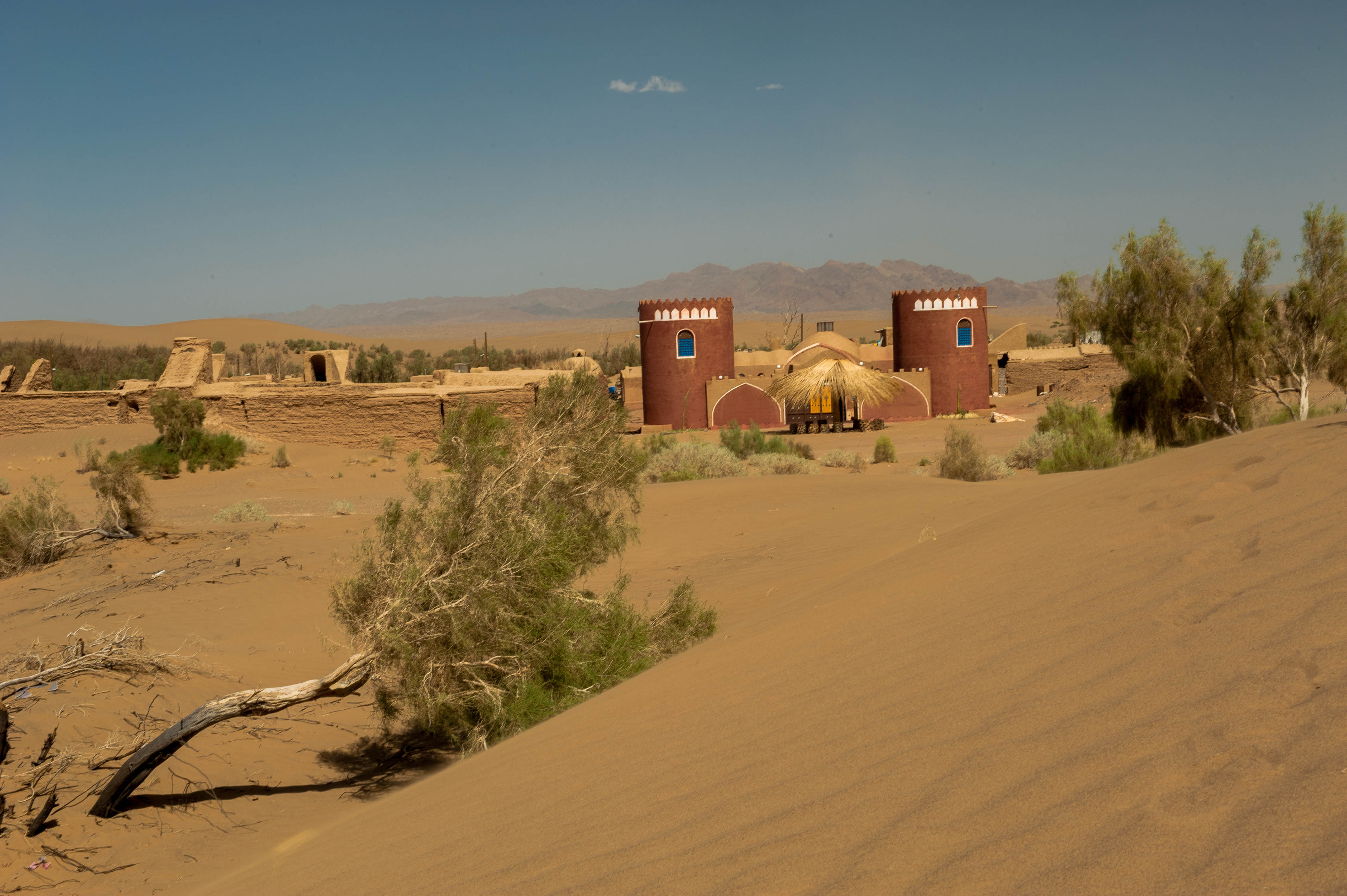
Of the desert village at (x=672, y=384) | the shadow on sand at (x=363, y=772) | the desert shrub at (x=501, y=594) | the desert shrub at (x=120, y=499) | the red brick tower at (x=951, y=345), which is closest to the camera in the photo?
the shadow on sand at (x=363, y=772)

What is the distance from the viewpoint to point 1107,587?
12.8 feet

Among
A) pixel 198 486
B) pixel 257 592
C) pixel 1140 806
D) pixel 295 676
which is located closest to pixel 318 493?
pixel 198 486

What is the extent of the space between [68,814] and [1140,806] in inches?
213

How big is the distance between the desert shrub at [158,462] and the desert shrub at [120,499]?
7.81 meters

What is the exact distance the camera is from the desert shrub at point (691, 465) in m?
17.1

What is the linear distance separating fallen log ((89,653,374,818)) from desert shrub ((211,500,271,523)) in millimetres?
9377

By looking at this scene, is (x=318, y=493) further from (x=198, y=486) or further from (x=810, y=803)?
(x=810, y=803)

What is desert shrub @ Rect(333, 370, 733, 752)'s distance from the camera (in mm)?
5629

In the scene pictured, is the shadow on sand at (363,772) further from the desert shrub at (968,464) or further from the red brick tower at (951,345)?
the red brick tower at (951,345)

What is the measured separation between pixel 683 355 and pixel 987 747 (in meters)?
30.3

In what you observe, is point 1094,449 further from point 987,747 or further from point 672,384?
point 672,384

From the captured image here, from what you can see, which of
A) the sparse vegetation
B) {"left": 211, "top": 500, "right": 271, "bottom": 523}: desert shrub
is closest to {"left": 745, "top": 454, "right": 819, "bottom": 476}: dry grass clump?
the sparse vegetation

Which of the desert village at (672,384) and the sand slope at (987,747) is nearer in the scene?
the sand slope at (987,747)

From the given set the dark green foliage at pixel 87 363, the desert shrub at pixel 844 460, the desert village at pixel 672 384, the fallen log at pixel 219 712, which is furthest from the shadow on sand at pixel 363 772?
the dark green foliage at pixel 87 363
